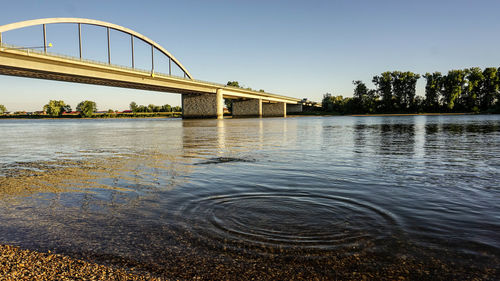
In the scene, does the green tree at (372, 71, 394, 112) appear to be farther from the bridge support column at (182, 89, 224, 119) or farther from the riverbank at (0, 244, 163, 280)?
the riverbank at (0, 244, 163, 280)

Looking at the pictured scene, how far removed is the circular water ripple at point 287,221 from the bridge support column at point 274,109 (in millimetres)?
146669

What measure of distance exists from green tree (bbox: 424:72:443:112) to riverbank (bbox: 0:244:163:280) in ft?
473

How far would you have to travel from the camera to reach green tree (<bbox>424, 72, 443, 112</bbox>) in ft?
414

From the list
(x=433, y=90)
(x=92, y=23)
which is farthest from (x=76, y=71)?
(x=433, y=90)

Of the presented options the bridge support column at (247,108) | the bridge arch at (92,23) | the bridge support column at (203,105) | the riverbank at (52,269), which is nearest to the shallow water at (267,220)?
the riverbank at (52,269)

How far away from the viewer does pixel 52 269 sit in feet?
10.9

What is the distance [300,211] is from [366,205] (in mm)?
1304

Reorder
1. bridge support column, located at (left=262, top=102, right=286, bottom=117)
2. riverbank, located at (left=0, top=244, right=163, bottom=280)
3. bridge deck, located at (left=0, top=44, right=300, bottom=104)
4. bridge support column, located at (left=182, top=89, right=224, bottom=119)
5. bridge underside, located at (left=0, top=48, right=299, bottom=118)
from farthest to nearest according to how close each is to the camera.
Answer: bridge support column, located at (left=262, top=102, right=286, bottom=117)
bridge support column, located at (left=182, top=89, right=224, bottom=119)
bridge underside, located at (left=0, top=48, right=299, bottom=118)
bridge deck, located at (left=0, top=44, right=300, bottom=104)
riverbank, located at (left=0, top=244, right=163, bottom=280)

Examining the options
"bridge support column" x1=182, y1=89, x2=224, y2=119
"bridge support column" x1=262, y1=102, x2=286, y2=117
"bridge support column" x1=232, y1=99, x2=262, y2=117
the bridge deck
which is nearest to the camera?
the bridge deck

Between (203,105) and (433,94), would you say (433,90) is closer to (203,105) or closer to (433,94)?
(433,94)

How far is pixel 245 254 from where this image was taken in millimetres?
3633

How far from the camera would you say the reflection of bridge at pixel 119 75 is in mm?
48031

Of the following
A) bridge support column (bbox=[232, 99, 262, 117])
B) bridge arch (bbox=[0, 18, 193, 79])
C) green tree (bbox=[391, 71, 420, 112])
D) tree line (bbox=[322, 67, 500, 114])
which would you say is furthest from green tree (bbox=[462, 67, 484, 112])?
bridge arch (bbox=[0, 18, 193, 79])

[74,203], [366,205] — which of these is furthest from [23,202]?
[366,205]
